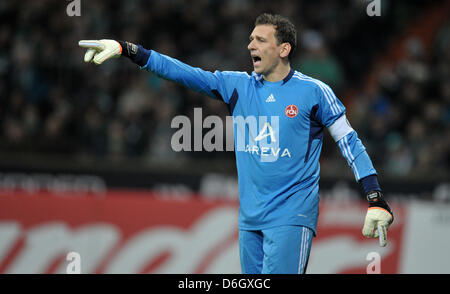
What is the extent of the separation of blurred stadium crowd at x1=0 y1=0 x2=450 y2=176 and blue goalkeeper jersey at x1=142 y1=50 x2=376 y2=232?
487 cm

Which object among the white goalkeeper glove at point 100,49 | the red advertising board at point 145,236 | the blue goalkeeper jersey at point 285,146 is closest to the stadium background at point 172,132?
the red advertising board at point 145,236

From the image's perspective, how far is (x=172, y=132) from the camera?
1084 centimetres

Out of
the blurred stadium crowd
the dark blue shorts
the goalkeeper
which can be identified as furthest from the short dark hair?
the blurred stadium crowd

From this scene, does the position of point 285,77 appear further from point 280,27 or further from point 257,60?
point 280,27

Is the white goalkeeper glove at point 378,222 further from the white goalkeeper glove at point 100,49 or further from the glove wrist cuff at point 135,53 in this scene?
the white goalkeeper glove at point 100,49

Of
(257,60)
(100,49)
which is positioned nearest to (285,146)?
(257,60)

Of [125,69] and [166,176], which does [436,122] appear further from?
[125,69]

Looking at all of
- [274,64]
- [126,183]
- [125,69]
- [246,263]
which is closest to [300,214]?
[246,263]

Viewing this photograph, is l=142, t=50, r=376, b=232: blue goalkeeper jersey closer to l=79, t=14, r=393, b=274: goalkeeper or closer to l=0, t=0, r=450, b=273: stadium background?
l=79, t=14, r=393, b=274: goalkeeper

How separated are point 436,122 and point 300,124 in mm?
5942

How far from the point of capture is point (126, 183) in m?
10.6

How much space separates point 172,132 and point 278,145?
220 inches

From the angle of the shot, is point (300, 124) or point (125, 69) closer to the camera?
point (300, 124)
